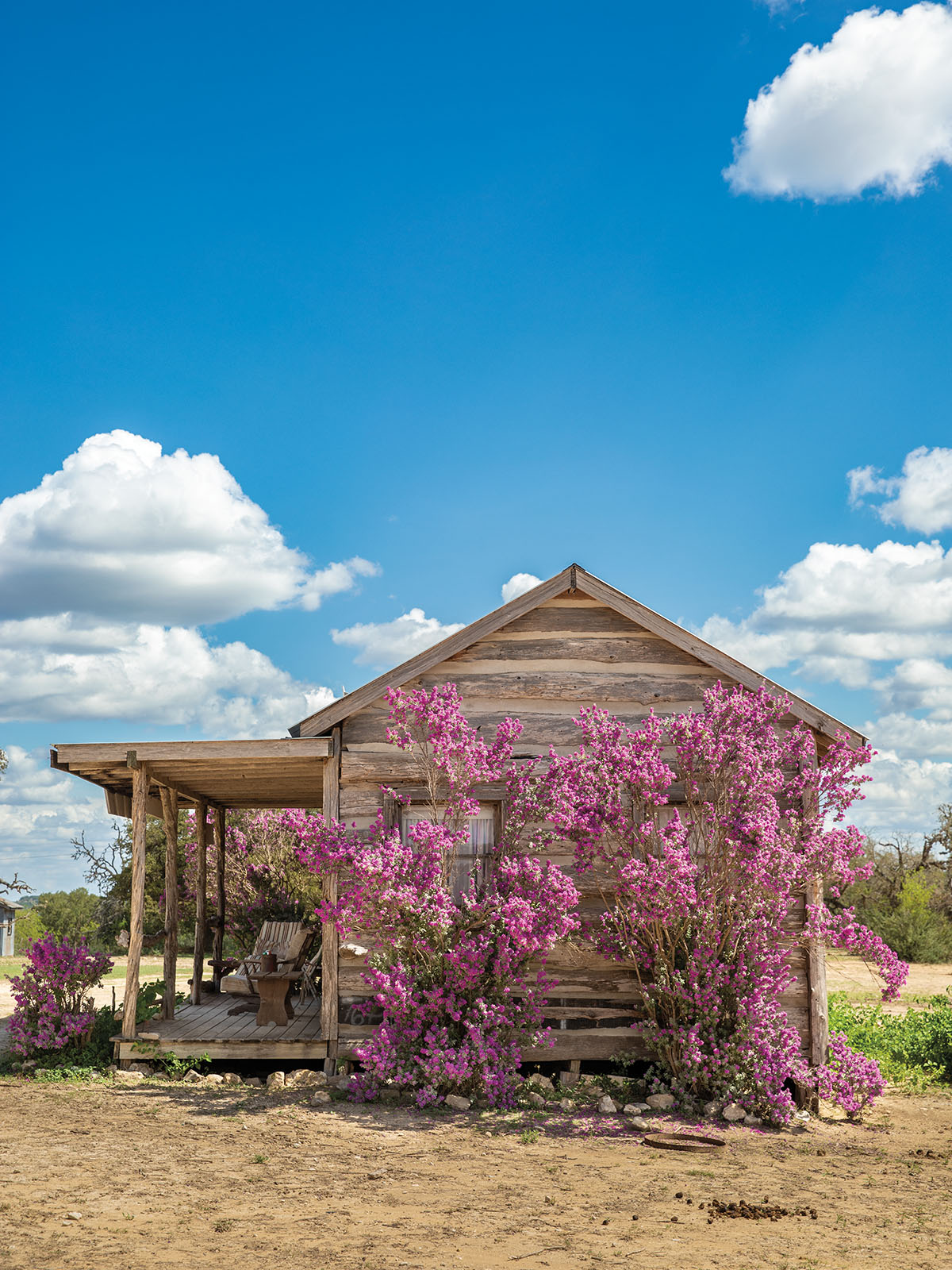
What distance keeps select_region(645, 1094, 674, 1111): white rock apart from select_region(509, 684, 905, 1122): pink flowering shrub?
0.44 feet

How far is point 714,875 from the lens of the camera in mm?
9234

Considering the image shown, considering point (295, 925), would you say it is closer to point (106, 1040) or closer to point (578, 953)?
point (106, 1040)

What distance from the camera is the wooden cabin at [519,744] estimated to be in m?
10.1

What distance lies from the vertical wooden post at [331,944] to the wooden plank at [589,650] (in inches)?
71.8

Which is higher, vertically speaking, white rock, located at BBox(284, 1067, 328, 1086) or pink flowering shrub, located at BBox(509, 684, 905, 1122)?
pink flowering shrub, located at BBox(509, 684, 905, 1122)

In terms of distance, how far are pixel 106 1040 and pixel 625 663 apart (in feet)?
22.1

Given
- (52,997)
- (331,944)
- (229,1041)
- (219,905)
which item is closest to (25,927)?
(219,905)

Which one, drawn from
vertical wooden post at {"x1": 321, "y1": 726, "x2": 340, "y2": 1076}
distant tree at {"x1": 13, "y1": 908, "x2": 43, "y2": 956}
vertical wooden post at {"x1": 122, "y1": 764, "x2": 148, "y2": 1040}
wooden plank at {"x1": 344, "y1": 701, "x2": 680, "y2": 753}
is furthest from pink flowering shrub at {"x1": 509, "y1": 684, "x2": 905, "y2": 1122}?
distant tree at {"x1": 13, "y1": 908, "x2": 43, "y2": 956}

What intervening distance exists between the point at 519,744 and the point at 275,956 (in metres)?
3.81

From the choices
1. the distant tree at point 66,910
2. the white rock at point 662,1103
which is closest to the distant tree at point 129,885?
the distant tree at point 66,910

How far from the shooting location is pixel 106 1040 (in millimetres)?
11062

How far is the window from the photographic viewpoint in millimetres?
10156

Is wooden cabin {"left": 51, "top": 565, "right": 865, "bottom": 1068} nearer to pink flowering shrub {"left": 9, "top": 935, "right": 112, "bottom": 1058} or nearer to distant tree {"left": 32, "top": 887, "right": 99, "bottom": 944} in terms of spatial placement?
pink flowering shrub {"left": 9, "top": 935, "right": 112, "bottom": 1058}

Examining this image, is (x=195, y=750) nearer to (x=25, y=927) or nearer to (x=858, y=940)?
(x=858, y=940)
